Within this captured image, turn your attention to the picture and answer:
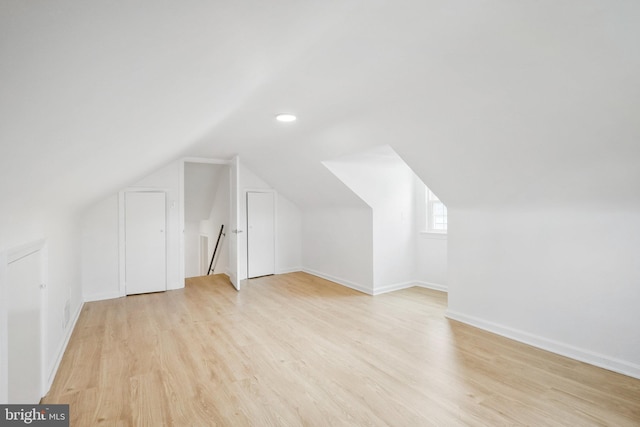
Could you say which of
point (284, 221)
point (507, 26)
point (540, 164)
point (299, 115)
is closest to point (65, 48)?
point (507, 26)

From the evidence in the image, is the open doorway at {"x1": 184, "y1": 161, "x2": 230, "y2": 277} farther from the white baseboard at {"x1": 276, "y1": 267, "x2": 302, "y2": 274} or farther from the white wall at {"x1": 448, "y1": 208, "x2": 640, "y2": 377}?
the white wall at {"x1": 448, "y1": 208, "x2": 640, "y2": 377}

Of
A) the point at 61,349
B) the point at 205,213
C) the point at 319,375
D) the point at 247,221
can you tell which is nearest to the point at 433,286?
the point at 319,375

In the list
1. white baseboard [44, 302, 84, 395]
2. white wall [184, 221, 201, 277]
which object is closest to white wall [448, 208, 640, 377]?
white baseboard [44, 302, 84, 395]

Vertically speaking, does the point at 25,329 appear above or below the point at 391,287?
above

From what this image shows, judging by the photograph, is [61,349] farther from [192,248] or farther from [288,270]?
[192,248]

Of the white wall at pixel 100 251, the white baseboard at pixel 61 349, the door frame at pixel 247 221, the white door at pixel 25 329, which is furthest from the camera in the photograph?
the door frame at pixel 247 221

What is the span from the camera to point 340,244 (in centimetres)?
546

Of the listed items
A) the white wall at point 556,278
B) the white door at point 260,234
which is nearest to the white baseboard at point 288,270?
the white door at point 260,234

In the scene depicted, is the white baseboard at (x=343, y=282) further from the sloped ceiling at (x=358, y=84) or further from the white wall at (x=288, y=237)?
the sloped ceiling at (x=358, y=84)

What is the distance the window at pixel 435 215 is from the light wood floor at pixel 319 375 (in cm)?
155

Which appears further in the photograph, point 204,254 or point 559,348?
point 204,254

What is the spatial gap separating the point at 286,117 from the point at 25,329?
234cm

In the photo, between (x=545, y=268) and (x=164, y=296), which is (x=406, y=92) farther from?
(x=164, y=296)

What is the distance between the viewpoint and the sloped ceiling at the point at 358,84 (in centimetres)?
70
